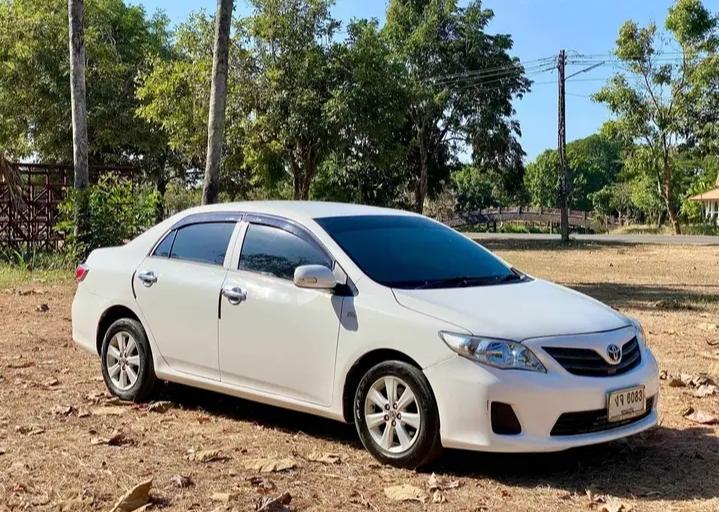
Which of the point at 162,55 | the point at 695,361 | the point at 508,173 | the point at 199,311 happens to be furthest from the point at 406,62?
the point at 199,311

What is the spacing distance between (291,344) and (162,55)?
3049cm

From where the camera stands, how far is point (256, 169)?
993 inches

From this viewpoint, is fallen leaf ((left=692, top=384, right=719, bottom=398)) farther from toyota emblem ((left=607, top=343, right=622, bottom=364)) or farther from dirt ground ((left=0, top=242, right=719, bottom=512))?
toyota emblem ((left=607, top=343, right=622, bottom=364))

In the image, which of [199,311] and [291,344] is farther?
[199,311]

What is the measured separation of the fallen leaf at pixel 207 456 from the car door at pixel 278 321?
538 mm

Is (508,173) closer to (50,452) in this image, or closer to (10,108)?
(10,108)

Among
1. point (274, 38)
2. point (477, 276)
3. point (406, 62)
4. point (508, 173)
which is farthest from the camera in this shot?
point (508, 173)

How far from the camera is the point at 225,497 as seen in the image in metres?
4.53

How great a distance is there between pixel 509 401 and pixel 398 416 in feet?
2.18

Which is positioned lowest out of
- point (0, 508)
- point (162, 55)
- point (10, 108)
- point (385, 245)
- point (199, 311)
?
point (0, 508)

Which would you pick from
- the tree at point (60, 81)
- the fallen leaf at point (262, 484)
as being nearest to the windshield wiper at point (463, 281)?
the fallen leaf at point (262, 484)

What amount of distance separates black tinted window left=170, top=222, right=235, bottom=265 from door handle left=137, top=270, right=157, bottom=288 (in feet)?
0.64

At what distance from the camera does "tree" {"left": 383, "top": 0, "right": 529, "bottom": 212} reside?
36.4 meters

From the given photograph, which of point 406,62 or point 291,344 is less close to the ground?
point 406,62
